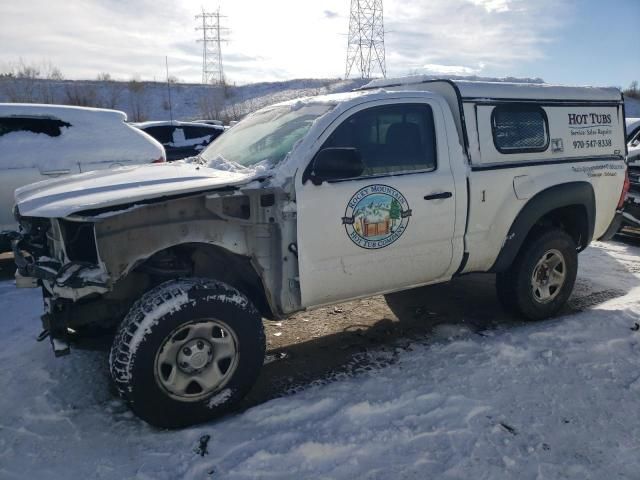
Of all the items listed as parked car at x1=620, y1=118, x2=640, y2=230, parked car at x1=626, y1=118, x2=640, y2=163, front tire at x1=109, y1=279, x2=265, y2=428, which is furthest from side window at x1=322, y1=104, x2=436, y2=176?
parked car at x1=626, y1=118, x2=640, y2=163

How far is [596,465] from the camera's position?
265 centimetres

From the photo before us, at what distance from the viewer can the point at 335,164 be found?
3.27 meters

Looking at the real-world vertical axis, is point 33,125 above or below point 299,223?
above

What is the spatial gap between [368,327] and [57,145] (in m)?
4.11

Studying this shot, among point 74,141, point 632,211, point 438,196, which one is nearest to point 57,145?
point 74,141

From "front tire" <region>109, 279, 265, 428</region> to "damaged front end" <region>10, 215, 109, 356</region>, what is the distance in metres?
0.31

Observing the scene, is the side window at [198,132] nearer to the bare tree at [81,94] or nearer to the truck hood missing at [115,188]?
the truck hood missing at [115,188]

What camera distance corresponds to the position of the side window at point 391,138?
11.7 ft

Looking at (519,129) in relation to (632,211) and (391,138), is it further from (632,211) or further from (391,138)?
(632,211)

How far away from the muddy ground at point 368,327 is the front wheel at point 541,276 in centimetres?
21

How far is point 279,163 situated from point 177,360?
1343 mm

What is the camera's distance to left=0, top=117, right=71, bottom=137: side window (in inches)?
233

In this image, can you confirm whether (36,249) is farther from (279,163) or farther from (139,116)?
(139,116)

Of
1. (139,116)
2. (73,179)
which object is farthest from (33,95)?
(73,179)
